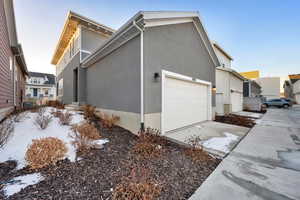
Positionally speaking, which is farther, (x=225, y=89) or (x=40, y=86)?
(x=40, y=86)

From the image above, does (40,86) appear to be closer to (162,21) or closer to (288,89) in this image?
(162,21)

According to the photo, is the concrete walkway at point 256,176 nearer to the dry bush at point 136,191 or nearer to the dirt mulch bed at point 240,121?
the dry bush at point 136,191

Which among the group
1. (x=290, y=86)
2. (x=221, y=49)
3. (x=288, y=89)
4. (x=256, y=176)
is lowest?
(x=256, y=176)

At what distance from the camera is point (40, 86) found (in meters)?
29.6

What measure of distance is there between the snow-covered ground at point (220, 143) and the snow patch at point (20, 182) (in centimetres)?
433

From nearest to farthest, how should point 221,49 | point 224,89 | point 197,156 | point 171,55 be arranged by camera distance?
point 197,156 < point 171,55 < point 224,89 < point 221,49

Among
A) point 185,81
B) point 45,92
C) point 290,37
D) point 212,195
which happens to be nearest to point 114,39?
point 185,81

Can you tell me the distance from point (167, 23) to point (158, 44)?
108 centimetres

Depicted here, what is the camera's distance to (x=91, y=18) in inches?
358

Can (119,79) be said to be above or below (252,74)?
below

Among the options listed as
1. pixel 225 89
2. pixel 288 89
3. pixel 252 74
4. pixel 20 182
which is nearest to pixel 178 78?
pixel 20 182

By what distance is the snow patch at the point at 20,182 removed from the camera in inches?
84.4

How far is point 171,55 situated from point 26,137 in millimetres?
5961

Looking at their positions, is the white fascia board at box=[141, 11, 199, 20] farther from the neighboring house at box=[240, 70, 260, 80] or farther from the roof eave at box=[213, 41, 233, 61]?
the neighboring house at box=[240, 70, 260, 80]
